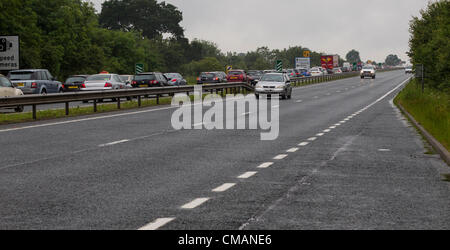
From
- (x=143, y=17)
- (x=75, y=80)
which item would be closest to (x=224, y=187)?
(x=75, y=80)

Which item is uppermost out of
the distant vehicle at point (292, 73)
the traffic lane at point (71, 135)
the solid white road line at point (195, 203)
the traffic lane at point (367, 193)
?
the distant vehicle at point (292, 73)

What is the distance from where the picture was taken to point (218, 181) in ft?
32.9

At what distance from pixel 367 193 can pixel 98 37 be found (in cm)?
9091

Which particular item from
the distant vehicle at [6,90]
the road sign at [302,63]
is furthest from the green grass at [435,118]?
the road sign at [302,63]

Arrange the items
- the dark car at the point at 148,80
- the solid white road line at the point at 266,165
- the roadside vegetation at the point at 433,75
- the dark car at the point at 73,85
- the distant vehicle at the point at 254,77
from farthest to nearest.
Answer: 1. the distant vehicle at the point at 254,77
2. the dark car at the point at 148,80
3. the dark car at the point at 73,85
4. the roadside vegetation at the point at 433,75
5. the solid white road line at the point at 266,165

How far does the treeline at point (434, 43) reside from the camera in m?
36.1

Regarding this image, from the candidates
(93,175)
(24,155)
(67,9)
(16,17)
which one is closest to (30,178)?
(93,175)

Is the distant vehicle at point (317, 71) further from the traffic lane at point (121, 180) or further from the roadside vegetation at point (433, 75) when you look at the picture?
the traffic lane at point (121, 180)

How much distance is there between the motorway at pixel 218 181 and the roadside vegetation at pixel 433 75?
219 centimetres

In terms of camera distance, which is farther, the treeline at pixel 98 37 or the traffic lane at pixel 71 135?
the treeline at pixel 98 37

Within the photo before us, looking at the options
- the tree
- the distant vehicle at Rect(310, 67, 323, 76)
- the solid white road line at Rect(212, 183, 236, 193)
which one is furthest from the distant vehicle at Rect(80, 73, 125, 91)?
the tree

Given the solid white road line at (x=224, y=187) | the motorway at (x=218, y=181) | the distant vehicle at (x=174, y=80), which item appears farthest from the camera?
the distant vehicle at (x=174, y=80)

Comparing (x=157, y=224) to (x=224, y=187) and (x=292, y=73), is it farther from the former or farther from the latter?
(x=292, y=73)
